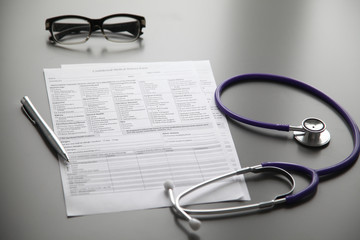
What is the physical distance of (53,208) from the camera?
975 millimetres

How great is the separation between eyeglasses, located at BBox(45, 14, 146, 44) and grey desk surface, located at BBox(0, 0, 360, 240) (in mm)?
36

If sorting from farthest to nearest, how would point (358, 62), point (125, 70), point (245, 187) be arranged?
point (358, 62) < point (125, 70) < point (245, 187)

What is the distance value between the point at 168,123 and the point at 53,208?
1.16 ft

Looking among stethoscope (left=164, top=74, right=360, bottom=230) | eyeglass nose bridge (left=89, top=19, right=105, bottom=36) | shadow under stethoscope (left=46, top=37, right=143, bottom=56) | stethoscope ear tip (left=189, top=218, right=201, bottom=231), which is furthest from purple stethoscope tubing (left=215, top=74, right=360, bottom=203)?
eyeglass nose bridge (left=89, top=19, right=105, bottom=36)

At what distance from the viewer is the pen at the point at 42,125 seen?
109 cm

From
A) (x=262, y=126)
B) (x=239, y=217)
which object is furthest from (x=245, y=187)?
(x=262, y=126)

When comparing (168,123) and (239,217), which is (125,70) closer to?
(168,123)

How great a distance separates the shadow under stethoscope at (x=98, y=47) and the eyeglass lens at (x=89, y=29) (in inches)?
0.8

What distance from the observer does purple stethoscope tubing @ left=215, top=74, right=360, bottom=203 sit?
106cm

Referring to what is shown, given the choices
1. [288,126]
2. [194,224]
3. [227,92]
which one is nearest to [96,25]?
[227,92]

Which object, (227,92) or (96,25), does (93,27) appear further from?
(227,92)

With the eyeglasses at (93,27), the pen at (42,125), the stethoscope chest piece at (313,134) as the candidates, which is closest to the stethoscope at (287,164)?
the stethoscope chest piece at (313,134)

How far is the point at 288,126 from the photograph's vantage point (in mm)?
1192

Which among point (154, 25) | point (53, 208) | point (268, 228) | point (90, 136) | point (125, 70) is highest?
point (154, 25)
